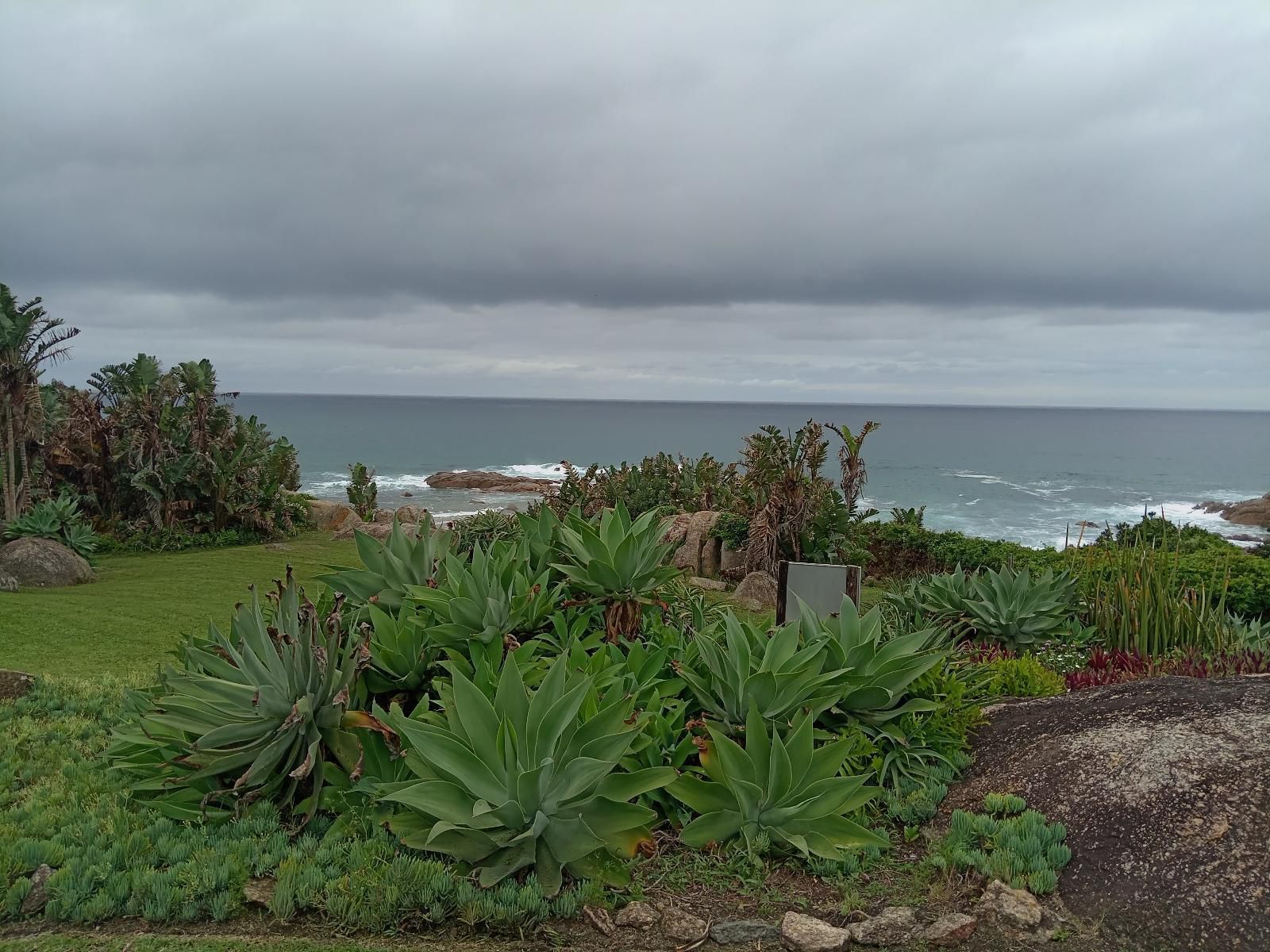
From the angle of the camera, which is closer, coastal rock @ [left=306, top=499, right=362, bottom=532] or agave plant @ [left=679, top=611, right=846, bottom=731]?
agave plant @ [left=679, top=611, right=846, bottom=731]

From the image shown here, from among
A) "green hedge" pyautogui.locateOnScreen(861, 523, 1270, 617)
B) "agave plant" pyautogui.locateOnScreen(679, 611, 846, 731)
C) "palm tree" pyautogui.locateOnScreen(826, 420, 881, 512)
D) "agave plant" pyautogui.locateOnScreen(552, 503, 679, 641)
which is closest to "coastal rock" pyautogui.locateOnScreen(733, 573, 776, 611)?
"palm tree" pyautogui.locateOnScreen(826, 420, 881, 512)

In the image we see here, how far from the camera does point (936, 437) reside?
140 m

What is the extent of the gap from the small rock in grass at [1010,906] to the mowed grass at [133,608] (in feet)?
14.9

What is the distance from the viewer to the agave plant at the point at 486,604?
4.43 metres

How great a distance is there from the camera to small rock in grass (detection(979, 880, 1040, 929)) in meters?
3.02

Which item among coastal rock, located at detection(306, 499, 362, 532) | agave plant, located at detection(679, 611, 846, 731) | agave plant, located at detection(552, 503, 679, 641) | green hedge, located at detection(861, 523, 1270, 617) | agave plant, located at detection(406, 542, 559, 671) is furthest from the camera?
coastal rock, located at detection(306, 499, 362, 532)

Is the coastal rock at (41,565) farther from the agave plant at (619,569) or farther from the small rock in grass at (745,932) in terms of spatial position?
the small rock in grass at (745,932)

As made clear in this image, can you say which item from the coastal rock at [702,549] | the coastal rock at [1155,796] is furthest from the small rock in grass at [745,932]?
the coastal rock at [702,549]

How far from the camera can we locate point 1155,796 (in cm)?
354

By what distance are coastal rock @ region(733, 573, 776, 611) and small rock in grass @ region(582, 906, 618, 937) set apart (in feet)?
38.0

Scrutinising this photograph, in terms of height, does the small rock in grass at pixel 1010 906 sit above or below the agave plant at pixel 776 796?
below

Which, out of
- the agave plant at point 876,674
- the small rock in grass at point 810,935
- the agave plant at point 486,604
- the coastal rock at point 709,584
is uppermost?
the agave plant at point 486,604

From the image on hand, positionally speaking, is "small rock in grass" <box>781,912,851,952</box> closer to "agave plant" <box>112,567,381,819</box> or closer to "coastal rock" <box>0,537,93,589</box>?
"agave plant" <box>112,567,381,819</box>

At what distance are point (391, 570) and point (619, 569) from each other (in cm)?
150
